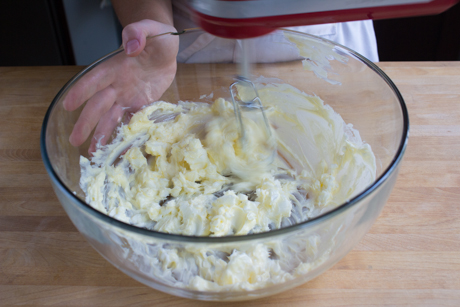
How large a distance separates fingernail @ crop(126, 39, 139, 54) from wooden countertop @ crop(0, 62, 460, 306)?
1.18ft

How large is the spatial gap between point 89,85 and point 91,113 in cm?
6

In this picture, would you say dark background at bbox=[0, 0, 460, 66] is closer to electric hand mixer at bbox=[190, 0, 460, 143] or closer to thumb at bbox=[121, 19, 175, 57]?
thumb at bbox=[121, 19, 175, 57]

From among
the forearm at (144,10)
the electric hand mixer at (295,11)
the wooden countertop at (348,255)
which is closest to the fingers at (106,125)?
the wooden countertop at (348,255)

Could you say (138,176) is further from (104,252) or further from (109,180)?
(104,252)

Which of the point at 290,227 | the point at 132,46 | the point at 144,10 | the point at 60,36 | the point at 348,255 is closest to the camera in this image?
the point at 290,227

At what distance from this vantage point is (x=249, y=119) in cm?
96

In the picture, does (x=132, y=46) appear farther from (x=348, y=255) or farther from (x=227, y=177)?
(x=348, y=255)

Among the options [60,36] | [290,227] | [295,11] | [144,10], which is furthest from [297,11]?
[60,36]

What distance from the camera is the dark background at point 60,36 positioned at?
1587mm

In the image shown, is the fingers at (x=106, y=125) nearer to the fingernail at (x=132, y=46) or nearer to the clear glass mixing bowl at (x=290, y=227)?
the clear glass mixing bowl at (x=290, y=227)

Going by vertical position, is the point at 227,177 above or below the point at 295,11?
below

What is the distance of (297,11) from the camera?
1.66 feet

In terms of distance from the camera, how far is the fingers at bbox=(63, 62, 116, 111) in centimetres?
80

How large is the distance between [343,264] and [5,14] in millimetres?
1679
